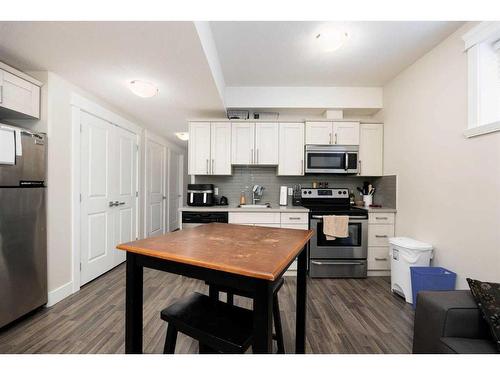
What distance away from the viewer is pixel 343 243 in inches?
111

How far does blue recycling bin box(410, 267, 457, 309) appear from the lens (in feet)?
6.51

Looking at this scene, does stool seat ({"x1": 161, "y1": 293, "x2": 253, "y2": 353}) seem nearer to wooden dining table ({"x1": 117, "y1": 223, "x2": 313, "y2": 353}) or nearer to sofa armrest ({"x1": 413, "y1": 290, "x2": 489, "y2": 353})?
wooden dining table ({"x1": 117, "y1": 223, "x2": 313, "y2": 353})

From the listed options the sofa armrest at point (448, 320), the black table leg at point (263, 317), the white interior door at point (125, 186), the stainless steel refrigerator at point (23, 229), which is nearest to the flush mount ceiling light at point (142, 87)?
the stainless steel refrigerator at point (23, 229)

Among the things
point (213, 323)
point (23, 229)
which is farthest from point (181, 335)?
point (23, 229)

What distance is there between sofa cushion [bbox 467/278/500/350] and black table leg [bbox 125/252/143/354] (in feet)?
5.58

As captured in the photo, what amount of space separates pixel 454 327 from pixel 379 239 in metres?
1.91

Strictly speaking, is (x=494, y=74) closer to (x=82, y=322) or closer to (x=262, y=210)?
(x=262, y=210)

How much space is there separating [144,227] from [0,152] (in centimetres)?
260

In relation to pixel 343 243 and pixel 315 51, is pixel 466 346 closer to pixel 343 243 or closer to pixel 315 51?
pixel 343 243

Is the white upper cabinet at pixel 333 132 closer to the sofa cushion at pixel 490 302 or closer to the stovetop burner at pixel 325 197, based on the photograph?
the stovetop burner at pixel 325 197

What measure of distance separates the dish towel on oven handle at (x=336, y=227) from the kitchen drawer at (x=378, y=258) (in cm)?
48

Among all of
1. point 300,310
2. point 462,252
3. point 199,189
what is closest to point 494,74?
point 462,252

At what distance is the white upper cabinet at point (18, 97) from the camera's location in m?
1.74

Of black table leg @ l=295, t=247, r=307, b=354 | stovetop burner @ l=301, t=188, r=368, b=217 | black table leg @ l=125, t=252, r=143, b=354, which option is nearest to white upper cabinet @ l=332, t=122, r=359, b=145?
stovetop burner @ l=301, t=188, r=368, b=217
